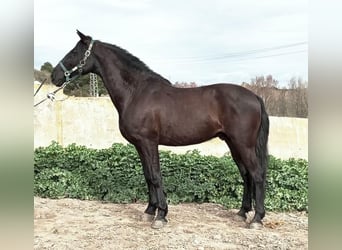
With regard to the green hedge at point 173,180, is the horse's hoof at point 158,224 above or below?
below

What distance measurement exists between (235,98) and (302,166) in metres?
2.25

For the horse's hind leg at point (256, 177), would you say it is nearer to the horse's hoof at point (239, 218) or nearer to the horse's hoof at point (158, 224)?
the horse's hoof at point (239, 218)

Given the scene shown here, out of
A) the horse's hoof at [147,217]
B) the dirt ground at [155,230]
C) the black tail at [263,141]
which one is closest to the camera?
→ the dirt ground at [155,230]

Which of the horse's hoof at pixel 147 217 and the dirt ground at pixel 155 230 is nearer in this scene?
the dirt ground at pixel 155 230

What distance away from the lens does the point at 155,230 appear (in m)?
3.79

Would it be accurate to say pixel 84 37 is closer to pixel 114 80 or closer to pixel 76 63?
A: pixel 76 63

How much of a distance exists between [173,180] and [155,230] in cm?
155

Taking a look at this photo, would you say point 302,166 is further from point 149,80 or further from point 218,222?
point 149,80

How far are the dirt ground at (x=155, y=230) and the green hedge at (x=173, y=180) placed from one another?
280mm

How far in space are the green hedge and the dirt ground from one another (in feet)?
0.92

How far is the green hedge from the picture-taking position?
16.7 ft

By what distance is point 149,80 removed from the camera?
4016 mm

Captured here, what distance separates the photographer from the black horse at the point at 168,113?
385 cm

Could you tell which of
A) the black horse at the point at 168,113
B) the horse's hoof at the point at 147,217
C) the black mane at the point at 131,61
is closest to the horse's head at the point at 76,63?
the black horse at the point at 168,113
